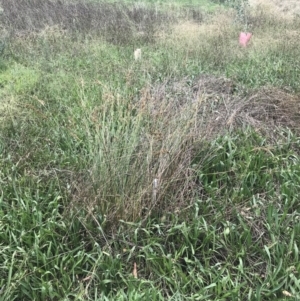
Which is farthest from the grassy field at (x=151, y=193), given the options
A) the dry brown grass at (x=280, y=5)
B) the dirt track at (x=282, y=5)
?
the dirt track at (x=282, y=5)

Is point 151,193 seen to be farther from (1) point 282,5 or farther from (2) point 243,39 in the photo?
(1) point 282,5

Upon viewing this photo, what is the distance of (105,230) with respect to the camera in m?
2.78

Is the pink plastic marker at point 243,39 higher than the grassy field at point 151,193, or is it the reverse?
the grassy field at point 151,193

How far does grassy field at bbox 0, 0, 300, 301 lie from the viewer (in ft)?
7.99

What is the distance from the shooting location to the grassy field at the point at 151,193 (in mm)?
2436

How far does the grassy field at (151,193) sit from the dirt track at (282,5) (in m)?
6.48

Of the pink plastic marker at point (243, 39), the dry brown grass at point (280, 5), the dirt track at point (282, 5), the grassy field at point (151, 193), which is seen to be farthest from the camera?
the dirt track at point (282, 5)

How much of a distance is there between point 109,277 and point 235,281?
31.5 inches

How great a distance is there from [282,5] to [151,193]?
1037cm

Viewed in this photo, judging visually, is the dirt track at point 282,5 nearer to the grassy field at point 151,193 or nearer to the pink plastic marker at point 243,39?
the pink plastic marker at point 243,39

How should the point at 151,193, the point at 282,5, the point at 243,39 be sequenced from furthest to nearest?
the point at 282,5 < the point at 243,39 < the point at 151,193

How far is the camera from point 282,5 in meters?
11.3

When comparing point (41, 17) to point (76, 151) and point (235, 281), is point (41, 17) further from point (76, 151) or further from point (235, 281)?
point (235, 281)

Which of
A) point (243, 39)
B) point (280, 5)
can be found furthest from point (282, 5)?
point (243, 39)
